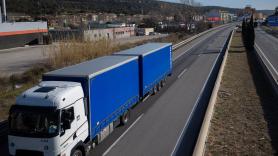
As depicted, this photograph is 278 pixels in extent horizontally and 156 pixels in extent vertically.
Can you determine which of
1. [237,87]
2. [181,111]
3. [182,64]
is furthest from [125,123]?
[182,64]

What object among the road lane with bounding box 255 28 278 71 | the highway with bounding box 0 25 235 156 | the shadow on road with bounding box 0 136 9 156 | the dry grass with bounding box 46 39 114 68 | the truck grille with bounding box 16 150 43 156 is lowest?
the shadow on road with bounding box 0 136 9 156

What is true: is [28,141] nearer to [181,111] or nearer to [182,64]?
[181,111]

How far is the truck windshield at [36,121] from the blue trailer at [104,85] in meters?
1.86

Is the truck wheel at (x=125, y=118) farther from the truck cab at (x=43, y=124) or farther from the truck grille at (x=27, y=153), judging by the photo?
the truck grille at (x=27, y=153)

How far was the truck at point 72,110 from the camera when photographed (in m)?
9.60

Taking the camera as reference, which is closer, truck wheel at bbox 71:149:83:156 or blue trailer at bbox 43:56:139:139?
truck wheel at bbox 71:149:83:156

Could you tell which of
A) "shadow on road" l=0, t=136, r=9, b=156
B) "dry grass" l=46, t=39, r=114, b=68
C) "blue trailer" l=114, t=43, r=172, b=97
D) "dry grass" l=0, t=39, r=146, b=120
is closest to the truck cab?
"shadow on road" l=0, t=136, r=9, b=156

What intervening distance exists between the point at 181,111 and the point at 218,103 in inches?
81.3

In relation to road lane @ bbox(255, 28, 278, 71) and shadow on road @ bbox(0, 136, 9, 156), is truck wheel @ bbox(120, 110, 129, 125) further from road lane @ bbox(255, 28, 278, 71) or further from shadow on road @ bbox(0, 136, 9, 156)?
road lane @ bbox(255, 28, 278, 71)

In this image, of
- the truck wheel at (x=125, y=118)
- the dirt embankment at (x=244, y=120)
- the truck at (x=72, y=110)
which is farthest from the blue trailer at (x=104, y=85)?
the dirt embankment at (x=244, y=120)

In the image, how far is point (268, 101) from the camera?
1816 centimetres

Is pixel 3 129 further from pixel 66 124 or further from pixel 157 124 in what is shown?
pixel 157 124

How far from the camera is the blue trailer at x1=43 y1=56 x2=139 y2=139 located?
1149cm

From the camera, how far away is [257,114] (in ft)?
51.8
